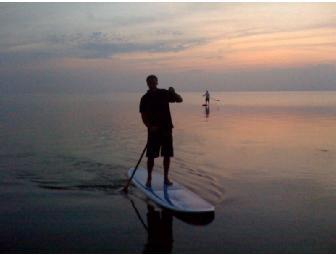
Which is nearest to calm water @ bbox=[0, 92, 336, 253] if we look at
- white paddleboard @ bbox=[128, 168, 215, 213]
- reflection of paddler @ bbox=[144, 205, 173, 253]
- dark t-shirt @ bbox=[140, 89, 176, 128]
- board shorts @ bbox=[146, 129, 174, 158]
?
reflection of paddler @ bbox=[144, 205, 173, 253]

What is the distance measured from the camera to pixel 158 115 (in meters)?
8.27

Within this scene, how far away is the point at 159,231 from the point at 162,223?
1.19ft

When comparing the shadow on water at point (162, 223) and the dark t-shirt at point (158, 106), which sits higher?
the dark t-shirt at point (158, 106)

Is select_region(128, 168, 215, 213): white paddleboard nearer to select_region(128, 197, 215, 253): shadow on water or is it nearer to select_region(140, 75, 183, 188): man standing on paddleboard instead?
select_region(128, 197, 215, 253): shadow on water

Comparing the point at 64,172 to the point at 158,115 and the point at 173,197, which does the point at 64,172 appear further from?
the point at 173,197

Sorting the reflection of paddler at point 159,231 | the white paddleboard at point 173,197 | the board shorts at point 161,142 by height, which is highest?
the board shorts at point 161,142

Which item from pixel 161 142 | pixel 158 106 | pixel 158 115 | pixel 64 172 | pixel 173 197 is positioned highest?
pixel 158 106

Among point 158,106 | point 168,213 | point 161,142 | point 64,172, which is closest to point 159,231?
point 168,213

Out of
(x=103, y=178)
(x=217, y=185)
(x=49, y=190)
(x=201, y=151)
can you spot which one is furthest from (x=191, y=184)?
(x=201, y=151)

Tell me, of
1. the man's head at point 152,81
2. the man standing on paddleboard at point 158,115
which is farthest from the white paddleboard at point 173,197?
the man's head at point 152,81

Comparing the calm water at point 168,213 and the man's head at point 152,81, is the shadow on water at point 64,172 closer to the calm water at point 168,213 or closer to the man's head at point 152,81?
the calm water at point 168,213

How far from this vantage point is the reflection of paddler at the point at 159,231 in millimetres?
5555

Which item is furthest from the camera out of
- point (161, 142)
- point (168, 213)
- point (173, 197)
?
point (161, 142)

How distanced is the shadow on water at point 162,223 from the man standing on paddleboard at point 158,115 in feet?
4.07
